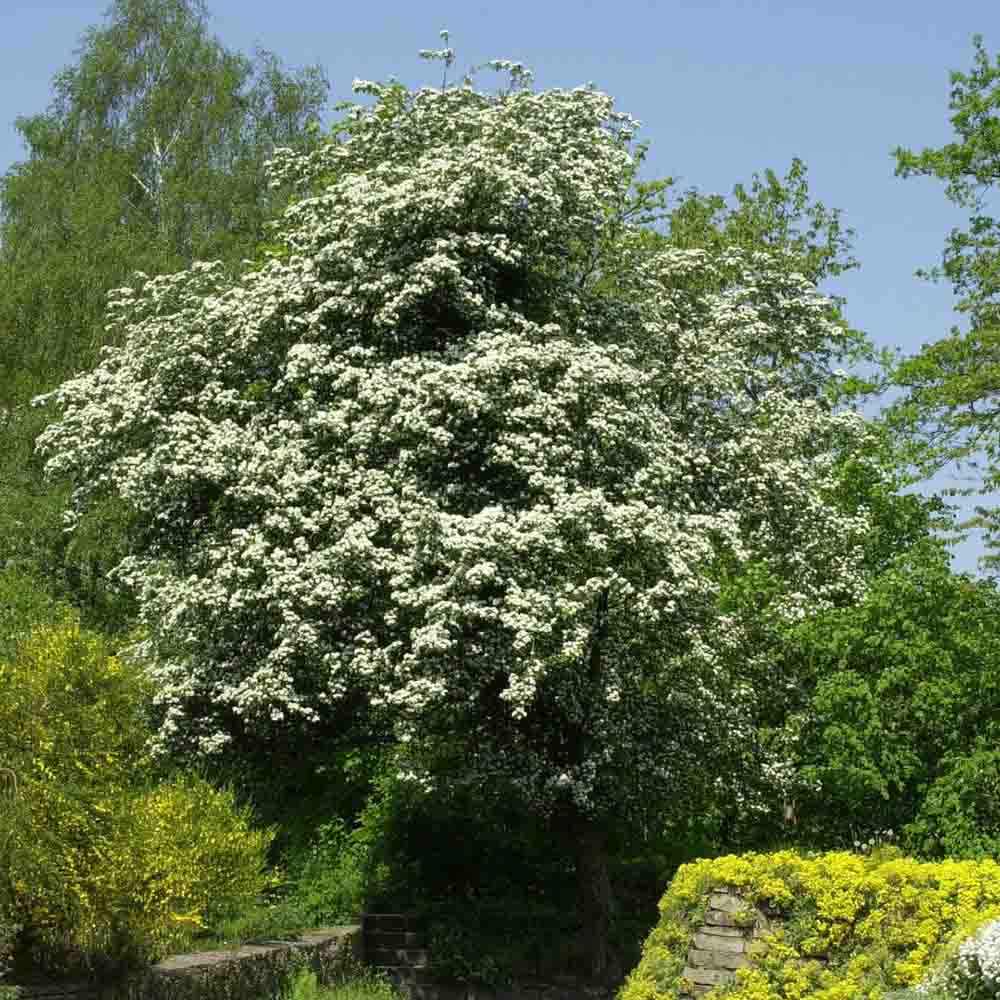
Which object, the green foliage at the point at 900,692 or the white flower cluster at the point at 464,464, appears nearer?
the white flower cluster at the point at 464,464

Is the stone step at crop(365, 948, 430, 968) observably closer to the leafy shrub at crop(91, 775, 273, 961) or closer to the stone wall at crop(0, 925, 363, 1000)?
the stone wall at crop(0, 925, 363, 1000)

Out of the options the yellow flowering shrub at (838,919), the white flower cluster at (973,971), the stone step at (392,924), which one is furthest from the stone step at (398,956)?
the white flower cluster at (973,971)

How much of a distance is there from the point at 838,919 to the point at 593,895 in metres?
8.30

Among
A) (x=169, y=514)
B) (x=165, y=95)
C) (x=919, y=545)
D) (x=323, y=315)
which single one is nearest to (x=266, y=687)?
(x=169, y=514)

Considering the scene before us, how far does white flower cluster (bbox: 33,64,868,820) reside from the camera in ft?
74.6

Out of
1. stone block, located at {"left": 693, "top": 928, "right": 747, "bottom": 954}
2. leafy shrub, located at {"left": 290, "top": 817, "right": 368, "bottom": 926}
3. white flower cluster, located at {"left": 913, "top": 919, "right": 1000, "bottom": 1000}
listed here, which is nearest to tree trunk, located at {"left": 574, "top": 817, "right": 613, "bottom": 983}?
leafy shrub, located at {"left": 290, "top": 817, "right": 368, "bottom": 926}

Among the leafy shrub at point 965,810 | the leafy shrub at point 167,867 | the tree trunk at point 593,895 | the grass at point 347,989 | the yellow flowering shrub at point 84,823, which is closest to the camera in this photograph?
the yellow flowering shrub at point 84,823

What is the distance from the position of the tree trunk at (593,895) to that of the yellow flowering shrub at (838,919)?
247 inches

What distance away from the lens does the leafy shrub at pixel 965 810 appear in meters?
23.5

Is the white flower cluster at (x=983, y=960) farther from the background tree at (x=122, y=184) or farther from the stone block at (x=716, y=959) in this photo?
the background tree at (x=122, y=184)

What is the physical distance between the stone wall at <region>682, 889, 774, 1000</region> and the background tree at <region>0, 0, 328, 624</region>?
69.3ft

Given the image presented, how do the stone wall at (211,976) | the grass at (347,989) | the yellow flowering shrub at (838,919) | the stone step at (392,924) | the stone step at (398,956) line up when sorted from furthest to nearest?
1. the stone step at (392,924)
2. the stone step at (398,956)
3. the grass at (347,989)
4. the stone wall at (211,976)
5. the yellow flowering shrub at (838,919)

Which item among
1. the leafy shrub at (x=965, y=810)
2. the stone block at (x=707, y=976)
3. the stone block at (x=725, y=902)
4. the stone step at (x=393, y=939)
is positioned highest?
the leafy shrub at (x=965, y=810)

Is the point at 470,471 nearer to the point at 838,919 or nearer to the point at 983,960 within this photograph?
the point at 838,919
